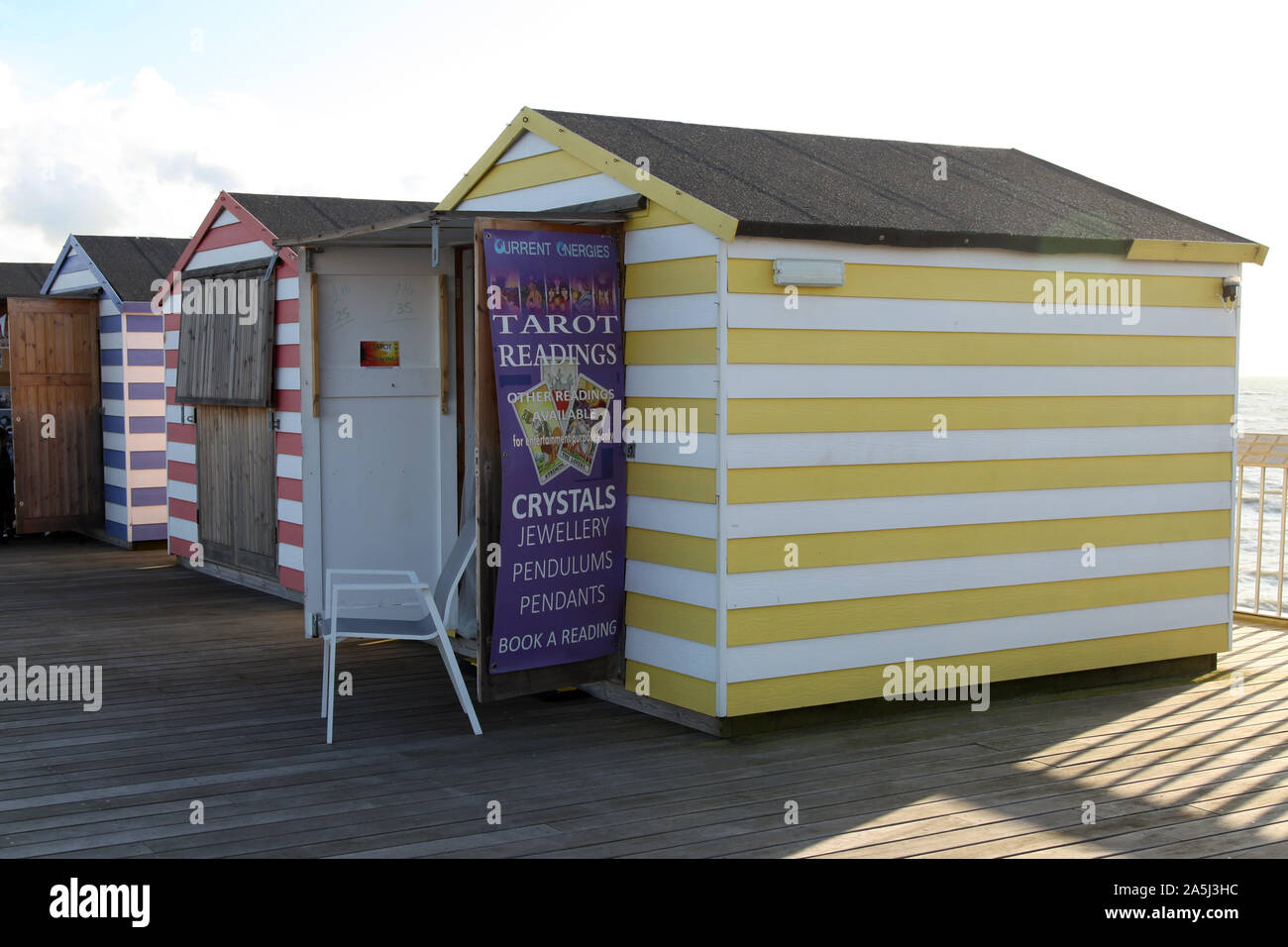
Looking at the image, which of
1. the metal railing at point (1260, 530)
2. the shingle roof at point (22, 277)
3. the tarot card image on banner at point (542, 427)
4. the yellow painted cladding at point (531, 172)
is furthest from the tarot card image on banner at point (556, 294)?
the shingle roof at point (22, 277)

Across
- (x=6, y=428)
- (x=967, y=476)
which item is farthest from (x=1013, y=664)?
(x=6, y=428)

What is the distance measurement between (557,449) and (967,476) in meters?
1.80

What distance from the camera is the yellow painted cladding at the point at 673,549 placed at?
17.4 ft

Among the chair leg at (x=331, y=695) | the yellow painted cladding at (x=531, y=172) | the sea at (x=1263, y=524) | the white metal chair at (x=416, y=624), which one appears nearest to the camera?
the chair leg at (x=331, y=695)

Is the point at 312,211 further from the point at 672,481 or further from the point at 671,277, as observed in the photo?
the point at 672,481

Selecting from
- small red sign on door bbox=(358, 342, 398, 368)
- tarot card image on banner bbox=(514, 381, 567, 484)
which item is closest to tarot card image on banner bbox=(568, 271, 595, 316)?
tarot card image on banner bbox=(514, 381, 567, 484)

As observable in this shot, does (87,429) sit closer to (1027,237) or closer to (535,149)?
(535,149)

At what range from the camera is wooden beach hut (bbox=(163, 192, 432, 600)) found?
28.0ft

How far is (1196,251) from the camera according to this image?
638cm

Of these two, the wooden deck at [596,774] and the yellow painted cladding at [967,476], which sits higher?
the yellow painted cladding at [967,476]

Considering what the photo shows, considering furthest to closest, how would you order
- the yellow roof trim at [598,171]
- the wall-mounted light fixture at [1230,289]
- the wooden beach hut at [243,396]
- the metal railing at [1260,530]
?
the wooden beach hut at [243,396] < the metal railing at [1260,530] < the wall-mounted light fixture at [1230,289] < the yellow roof trim at [598,171]

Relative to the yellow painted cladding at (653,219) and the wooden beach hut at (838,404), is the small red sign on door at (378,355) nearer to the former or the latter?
the wooden beach hut at (838,404)

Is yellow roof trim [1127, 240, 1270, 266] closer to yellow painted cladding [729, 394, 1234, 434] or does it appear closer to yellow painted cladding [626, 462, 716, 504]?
yellow painted cladding [729, 394, 1234, 434]

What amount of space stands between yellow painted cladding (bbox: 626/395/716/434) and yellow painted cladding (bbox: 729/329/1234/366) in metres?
0.23
